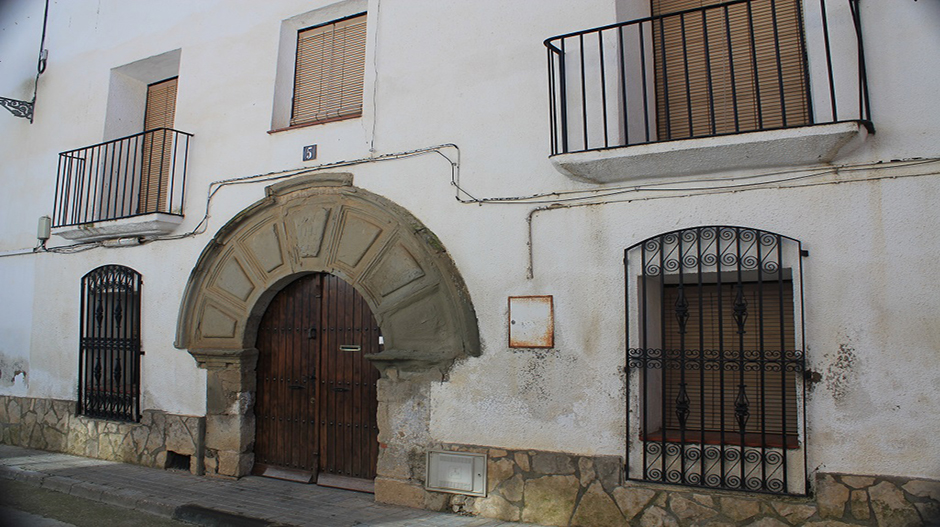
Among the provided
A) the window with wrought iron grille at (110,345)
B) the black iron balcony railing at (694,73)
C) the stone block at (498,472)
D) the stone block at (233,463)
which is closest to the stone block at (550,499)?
the stone block at (498,472)

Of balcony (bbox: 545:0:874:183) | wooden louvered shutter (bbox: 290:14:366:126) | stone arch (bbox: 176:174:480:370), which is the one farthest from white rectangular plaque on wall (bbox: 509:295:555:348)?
wooden louvered shutter (bbox: 290:14:366:126)

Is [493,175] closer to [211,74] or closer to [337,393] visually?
[337,393]

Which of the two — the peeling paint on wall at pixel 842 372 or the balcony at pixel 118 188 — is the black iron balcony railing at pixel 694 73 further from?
the balcony at pixel 118 188

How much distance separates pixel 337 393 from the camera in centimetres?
648

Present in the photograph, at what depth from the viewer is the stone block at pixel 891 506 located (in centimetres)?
409

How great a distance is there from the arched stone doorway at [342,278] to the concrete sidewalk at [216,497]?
347 millimetres

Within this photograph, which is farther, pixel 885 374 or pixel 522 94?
pixel 522 94

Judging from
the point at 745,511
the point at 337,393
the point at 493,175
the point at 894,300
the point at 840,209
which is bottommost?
the point at 745,511

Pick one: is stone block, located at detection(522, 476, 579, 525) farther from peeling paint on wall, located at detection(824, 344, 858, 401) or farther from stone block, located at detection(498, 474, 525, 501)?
peeling paint on wall, located at detection(824, 344, 858, 401)

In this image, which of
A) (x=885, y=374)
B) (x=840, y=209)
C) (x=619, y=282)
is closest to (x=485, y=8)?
(x=619, y=282)

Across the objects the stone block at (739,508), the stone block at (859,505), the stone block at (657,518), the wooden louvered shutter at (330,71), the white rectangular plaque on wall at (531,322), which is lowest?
the stone block at (657,518)

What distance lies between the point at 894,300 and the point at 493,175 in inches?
115

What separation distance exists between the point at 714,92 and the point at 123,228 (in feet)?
20.1

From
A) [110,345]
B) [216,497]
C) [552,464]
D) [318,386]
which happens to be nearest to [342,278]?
[318,386]
